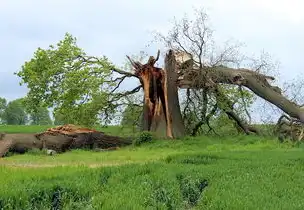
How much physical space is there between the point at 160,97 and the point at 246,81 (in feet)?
14.8

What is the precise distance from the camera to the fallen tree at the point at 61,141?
23.6m

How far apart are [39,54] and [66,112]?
11.1ft

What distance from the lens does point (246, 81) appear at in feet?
95.9

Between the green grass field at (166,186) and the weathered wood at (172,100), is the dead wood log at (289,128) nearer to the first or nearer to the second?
the weathered wood at (172,100)

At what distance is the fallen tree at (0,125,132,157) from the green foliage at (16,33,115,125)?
6.65ft

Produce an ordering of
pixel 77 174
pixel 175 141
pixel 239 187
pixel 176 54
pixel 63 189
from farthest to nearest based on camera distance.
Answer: pixel 176 54, pixel 175 141, pixel 77 174, pixel 239 187, pixel 63 189

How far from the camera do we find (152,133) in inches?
1084

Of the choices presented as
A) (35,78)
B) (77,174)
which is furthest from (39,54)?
(77,174)

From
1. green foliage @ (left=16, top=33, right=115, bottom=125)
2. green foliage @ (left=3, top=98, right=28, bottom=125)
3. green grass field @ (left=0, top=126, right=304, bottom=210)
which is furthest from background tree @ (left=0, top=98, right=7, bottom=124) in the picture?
green grass field @ (left=0, top=126, right=304, bottom=210)

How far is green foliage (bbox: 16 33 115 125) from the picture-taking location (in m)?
28.6

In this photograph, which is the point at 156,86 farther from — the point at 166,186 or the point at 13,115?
the point at 13,115

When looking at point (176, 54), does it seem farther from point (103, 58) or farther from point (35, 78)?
point (35, 78)

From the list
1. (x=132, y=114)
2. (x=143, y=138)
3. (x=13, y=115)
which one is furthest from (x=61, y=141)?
(x=13, y=115)

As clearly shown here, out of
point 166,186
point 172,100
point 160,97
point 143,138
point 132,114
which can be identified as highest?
point 160,97
